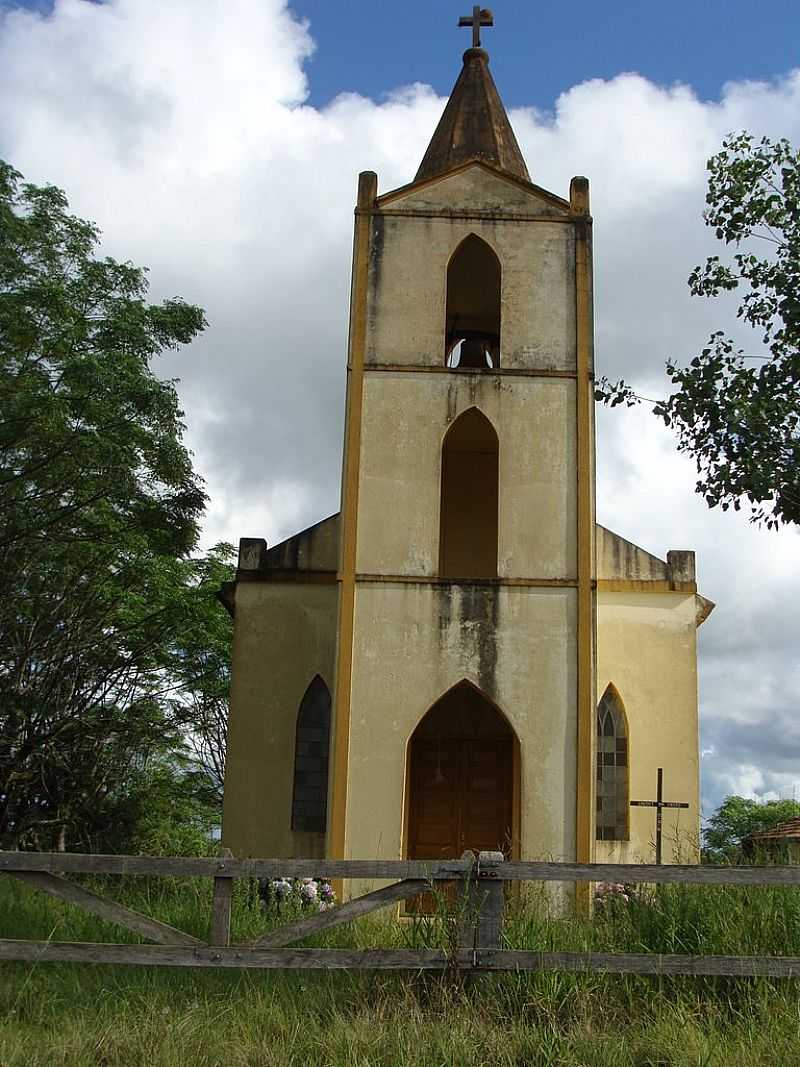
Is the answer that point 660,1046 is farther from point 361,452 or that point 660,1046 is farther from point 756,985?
point 361,452

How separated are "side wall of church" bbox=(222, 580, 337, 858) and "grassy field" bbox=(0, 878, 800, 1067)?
701 centimetres

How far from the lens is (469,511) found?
19297mm

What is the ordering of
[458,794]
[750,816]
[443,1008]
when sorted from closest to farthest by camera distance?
[443,1008]
[458,794]
[750,816]

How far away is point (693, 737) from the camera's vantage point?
17734mm

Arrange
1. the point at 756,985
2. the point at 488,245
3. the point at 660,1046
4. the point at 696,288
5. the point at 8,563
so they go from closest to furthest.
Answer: the point at 660,1046, the point at 756,985, the point at 696,288, the point at 488,245, the point at 8,563

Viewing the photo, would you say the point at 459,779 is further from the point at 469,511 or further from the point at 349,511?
the point at 349,511

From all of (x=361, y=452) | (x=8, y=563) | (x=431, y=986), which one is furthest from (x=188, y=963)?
(x=8, y=563)

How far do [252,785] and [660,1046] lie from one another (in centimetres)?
1039

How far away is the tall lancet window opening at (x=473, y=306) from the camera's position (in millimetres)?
18531

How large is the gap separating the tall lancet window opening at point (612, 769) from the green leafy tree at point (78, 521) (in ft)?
28.0

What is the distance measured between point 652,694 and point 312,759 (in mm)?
5267

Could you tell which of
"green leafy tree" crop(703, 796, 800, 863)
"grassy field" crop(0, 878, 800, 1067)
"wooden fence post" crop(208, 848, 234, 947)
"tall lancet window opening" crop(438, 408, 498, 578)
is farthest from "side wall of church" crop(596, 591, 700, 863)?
"green leafy tree" crop(703, 796, 800, 863)

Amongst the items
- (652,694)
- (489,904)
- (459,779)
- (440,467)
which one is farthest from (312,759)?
(489,904)

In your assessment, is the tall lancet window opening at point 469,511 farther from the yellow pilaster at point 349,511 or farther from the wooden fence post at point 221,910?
the wooden fence post at point 221,910
